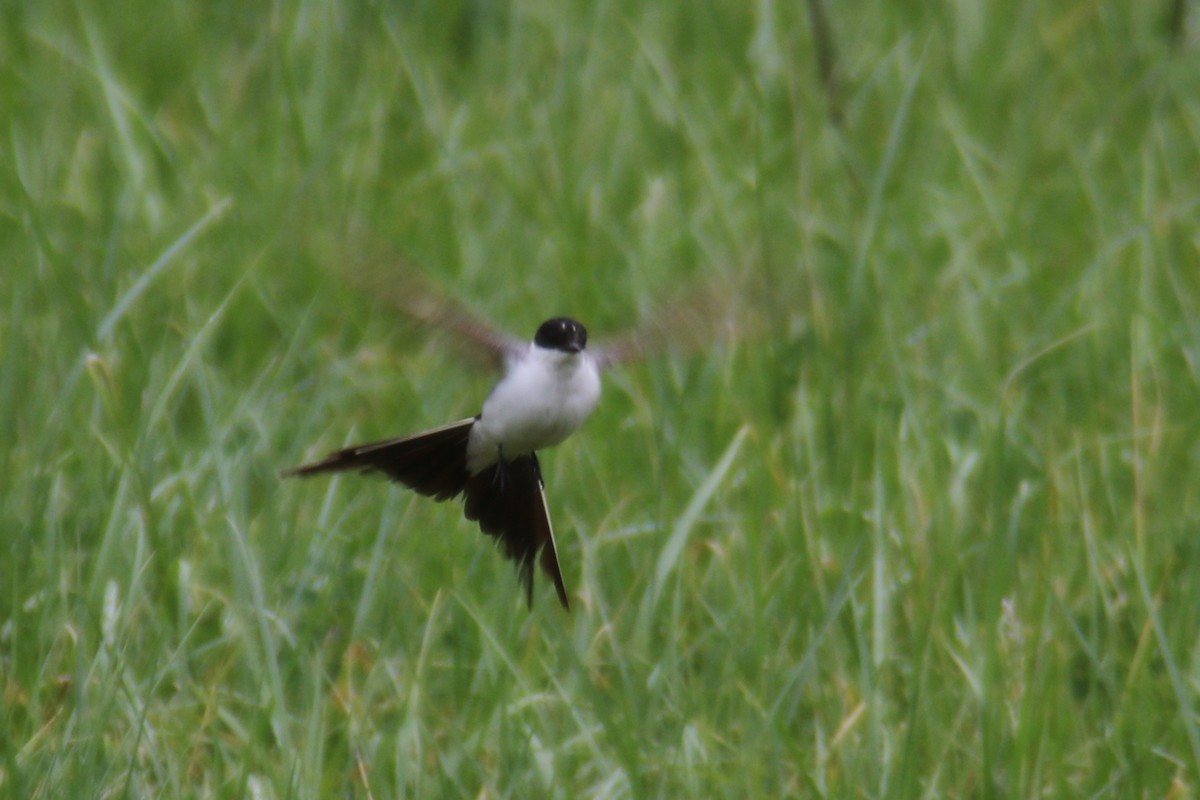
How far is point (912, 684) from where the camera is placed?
3.24 meters

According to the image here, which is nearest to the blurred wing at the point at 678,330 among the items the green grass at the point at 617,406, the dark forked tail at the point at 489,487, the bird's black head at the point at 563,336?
the bird's black head at the point at 563,336

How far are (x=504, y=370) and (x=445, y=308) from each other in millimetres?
189

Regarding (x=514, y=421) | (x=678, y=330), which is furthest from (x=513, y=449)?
(x=678, y=330)

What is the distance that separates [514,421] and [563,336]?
0.16 m

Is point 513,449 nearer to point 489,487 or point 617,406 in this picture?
point 489,487

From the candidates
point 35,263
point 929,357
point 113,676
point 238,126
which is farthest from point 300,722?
point 238,126

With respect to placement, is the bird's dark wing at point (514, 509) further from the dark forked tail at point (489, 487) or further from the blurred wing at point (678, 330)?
the blurred wing at point (678, 330)

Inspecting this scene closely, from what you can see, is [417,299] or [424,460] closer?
[417,299]

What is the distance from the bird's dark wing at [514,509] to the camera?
3.03 metres

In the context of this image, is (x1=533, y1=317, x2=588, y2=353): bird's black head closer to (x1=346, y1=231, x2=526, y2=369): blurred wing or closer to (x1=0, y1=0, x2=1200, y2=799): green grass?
(x1=346, y1=231, x2=526, y2=369): blurred wing

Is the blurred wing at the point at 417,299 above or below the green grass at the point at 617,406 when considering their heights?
above

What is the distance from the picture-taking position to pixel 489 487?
10.1 feet

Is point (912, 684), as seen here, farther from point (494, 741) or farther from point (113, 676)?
point (113, 676)

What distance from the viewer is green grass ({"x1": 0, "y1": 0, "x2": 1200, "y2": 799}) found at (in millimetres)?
3350
